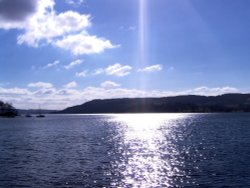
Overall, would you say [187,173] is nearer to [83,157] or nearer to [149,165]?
[149,165]

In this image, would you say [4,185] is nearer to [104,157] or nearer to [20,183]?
[20,183]

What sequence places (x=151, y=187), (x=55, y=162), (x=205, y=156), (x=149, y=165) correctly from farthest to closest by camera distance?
(x=205, y=156) < (x=55, y=162) < (x=149, y=165) < (x=151, y=187)

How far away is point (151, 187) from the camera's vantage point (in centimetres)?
4075

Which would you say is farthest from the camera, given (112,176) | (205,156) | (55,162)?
(205,156)

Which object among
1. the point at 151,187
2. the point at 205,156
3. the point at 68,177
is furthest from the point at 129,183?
the point at 205,156

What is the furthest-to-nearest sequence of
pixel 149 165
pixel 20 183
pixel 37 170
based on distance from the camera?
pixel 149 165 < pixel 37 170 < pixel 20 183

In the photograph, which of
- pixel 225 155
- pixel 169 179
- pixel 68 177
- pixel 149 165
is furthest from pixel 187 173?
pixel 225 155

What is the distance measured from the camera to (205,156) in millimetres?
64062

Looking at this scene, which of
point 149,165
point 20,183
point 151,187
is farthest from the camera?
point 149,165

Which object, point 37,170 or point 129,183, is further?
point 37,170

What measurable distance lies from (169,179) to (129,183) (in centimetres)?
500

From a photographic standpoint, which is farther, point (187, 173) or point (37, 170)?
point (37, 170)

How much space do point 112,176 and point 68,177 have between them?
206 inches

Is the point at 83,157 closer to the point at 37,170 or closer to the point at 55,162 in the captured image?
the point at 55,162
